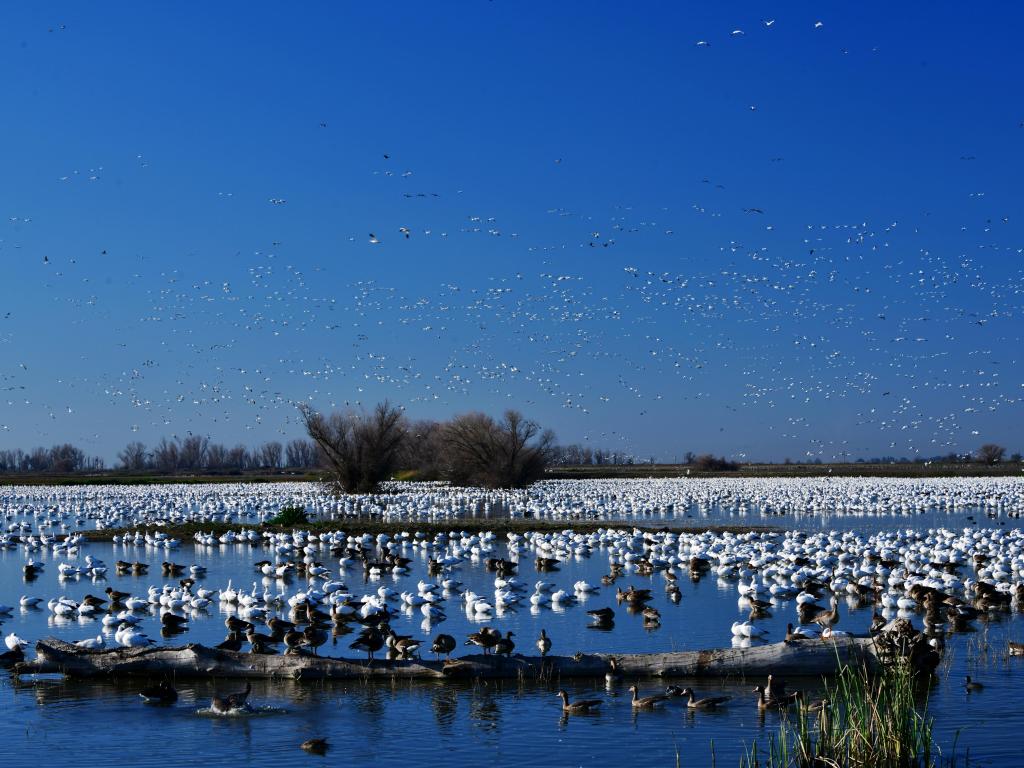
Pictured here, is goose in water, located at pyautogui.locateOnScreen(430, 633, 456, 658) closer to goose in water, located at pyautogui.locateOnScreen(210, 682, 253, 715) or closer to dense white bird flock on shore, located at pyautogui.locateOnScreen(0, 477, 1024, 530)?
goose in water, located at pyautogui.locateOnScreen(210, 682, 253, 715)

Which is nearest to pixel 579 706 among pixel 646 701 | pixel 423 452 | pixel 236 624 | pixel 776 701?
pixel 646 701

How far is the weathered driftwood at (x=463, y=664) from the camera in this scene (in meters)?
12.9

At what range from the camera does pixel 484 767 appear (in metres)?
10.3

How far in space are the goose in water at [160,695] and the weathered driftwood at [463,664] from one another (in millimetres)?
847

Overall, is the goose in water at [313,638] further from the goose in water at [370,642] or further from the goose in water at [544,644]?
the goose in water at [544,644]

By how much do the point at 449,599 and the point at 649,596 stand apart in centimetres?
361

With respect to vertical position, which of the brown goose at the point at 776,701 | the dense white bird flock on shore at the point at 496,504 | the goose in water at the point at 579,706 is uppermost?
the dense white bird flock on shore at the point at 496,504

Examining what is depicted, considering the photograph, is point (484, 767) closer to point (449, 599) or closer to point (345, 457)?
point (449, 599)

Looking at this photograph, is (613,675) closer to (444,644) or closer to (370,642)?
(444,644)

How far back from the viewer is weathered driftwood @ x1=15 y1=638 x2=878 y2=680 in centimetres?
1289

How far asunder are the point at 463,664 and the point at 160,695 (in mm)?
3247

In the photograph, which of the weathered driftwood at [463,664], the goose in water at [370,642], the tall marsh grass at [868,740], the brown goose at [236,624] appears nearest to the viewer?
the tall marsh grass at [868,740]

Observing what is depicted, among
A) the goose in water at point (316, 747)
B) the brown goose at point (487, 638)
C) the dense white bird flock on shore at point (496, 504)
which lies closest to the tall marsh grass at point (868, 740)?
the goose in water at point (316, 747)

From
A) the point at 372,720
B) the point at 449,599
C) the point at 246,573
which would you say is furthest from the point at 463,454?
the point at 372,720
